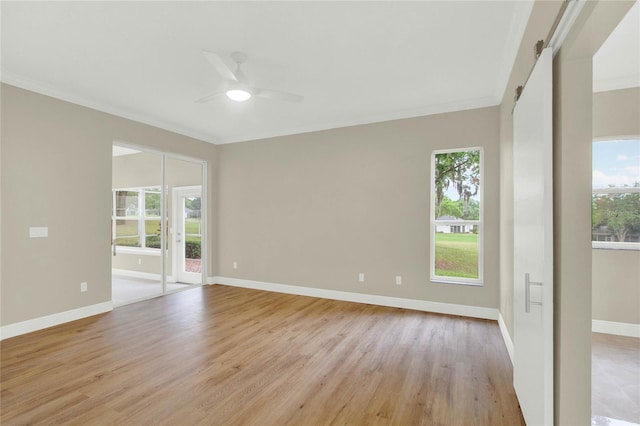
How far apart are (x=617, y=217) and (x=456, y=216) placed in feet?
5.61

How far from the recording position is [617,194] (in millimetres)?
3455

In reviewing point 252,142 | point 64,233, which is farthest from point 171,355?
point 252,142

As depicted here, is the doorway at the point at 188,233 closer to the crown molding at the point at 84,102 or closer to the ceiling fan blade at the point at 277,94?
the crown molding at the point at 84,102

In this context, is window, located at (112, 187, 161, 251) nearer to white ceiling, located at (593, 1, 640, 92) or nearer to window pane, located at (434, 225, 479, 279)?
window pane, located at (434, 225, 479, 279)

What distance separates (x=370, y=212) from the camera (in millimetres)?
4633

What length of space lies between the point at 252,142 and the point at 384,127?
2.53 m

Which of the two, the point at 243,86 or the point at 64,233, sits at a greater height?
the point at 243,86

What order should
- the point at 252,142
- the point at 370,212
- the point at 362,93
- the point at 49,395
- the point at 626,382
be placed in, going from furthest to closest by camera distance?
the point at 252,142
the point at 370,212
the point at 362,93
the point at 626,382
the point at 49,395

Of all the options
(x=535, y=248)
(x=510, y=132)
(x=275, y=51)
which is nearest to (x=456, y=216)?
(x=510, y=132)

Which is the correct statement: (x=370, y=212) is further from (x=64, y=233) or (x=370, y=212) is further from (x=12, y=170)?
(x=12, y=170)

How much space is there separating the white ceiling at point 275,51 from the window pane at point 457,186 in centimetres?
69

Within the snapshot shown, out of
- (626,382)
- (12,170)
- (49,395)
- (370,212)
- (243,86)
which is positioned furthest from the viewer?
(370,212)

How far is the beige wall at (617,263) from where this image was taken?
10.8 feet

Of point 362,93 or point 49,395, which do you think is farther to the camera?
point 362,93
